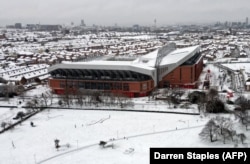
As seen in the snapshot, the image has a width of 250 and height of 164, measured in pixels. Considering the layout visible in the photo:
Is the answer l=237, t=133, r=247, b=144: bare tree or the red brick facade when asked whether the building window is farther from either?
l=237, t=133, r=247, b=144: bare tree

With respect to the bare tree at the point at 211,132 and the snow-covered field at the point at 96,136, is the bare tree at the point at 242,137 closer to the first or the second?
the snow-covered field at the point at 96,136

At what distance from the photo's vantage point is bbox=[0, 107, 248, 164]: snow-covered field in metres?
16.6

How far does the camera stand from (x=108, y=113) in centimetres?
Answer: 2442

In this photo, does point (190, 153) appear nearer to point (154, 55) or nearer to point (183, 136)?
point (183, 136)

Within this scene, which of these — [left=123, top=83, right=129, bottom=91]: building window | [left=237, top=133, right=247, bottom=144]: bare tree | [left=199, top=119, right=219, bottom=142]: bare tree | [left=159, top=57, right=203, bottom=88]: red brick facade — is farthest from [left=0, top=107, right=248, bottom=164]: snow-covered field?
[left=159, top=57, right=203, bottom=88]: red brick facade

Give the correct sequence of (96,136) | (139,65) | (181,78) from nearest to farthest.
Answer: (96,136) → (139,65) → (181,78)

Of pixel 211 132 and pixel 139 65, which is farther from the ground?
pixel 139 65

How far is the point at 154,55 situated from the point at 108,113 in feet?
41.4

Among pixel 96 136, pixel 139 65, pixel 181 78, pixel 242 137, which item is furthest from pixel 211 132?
pixel 181 78

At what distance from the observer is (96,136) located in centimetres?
1955

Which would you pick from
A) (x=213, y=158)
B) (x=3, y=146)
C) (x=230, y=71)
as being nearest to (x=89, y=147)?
(x=3, y=146)

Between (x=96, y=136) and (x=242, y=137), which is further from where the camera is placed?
(x=96, y=136)

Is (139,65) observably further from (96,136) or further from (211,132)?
(211,132)

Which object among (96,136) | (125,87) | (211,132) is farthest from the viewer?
(125,87)
